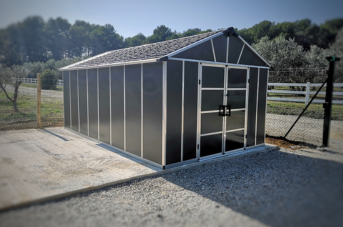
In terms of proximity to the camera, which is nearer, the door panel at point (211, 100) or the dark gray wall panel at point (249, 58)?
the door panel at point (211, 100)

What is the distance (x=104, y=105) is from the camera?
734 cm

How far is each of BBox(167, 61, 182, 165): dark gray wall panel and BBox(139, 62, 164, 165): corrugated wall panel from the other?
0.18m

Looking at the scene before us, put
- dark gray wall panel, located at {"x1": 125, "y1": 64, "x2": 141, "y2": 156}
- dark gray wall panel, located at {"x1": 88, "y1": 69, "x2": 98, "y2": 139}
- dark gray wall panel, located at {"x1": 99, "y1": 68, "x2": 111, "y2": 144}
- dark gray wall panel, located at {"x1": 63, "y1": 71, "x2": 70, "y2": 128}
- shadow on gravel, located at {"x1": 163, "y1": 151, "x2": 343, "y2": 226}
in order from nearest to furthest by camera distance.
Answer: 1. shadow on gravel, located at {"x1": 163, "y1": 151, "x2": 343, "y2": 226}
2. dark gray wall panel, located at {"x1": 125, "y1": 64, "x2": 141, "y2": 156}
3. dark gray wall panel, located at {"x1": 99, "y1": 68, "x2": 111, "y2": 144}
4. dark gray wall panel, located at {"x1": 88, "y1": 69, "x2": 98, "y2": 139}
5. dark gray wall panel, located at {"x1": 63, "y1": 71, "x2": 70, "y2": 128}

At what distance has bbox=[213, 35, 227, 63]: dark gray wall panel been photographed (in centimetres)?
596

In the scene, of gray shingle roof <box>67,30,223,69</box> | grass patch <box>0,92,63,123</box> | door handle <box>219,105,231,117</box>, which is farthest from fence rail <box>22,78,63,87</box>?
door handle <box>219,105,231,117</box>

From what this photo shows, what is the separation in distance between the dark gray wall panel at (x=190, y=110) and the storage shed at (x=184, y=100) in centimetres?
2

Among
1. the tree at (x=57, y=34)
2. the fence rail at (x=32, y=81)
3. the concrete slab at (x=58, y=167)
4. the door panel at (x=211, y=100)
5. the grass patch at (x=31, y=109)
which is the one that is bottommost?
the concrete slab at (x=58, y=167)

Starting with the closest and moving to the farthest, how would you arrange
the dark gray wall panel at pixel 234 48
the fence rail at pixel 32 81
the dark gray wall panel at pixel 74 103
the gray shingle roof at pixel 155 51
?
1. the gray shingle roof at pixel 155 51
2. the fence rail at pixel 32 81
3. the dark gray wall panel at pixel 234 48
4. the dark gray wall panel at pixel 74 103

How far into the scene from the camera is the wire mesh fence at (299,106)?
7.84ft

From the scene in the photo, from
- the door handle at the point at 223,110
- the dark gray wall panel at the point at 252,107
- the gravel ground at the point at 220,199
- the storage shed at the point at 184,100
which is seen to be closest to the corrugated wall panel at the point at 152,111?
the storage shed at the point at 184,100

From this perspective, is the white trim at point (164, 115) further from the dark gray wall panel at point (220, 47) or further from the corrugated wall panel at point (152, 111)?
the dark gray wall panel at point (220, 47)

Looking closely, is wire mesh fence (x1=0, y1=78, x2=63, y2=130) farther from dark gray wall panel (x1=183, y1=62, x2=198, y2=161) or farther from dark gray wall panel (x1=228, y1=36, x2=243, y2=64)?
dark gray wall panel (x1=228, y1=36, x2=243, y2=64)

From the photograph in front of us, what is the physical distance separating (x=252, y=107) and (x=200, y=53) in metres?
2.37

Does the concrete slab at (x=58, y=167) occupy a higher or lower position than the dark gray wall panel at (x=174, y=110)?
lower
